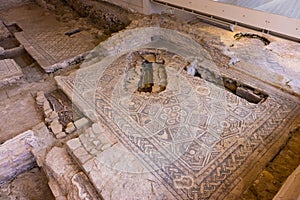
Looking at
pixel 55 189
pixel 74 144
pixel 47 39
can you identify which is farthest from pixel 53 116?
pixel 47 39

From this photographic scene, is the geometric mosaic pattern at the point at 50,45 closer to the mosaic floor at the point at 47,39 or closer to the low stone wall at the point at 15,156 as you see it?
the mosaic floor at the point at 47,39

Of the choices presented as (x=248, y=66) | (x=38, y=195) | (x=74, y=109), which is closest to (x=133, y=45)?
(x=74, y=109)

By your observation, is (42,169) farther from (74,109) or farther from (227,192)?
(227,192)

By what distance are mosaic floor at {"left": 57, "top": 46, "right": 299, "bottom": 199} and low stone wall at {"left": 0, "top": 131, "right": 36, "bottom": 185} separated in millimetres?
715

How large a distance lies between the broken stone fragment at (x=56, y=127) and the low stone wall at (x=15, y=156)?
28cm

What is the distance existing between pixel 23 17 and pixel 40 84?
11.2 ft

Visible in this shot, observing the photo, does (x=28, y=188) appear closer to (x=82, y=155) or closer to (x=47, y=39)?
(x=82, y=155)

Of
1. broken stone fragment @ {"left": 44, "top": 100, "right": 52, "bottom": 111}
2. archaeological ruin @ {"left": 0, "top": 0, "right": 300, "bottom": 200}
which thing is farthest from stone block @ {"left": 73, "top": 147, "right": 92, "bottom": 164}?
broken stone fragment @ {"left": 44, "top": 100, "right": 52, "bottom": 111}

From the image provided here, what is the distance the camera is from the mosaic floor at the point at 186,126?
222 centimetres

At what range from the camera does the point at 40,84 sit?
375cm

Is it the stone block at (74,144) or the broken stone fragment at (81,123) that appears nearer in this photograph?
the stone block at (74,144)

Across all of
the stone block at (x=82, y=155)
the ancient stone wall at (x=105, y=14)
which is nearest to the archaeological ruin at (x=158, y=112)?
the stone block at (x=82, y=155)

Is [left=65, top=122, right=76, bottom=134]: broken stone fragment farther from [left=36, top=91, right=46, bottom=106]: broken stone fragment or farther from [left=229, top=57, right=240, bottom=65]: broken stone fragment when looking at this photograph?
[left=229, top=57, right=240, bottom=65]: broken stone fragment

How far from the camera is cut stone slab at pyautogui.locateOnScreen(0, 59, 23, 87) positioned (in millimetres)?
3748
